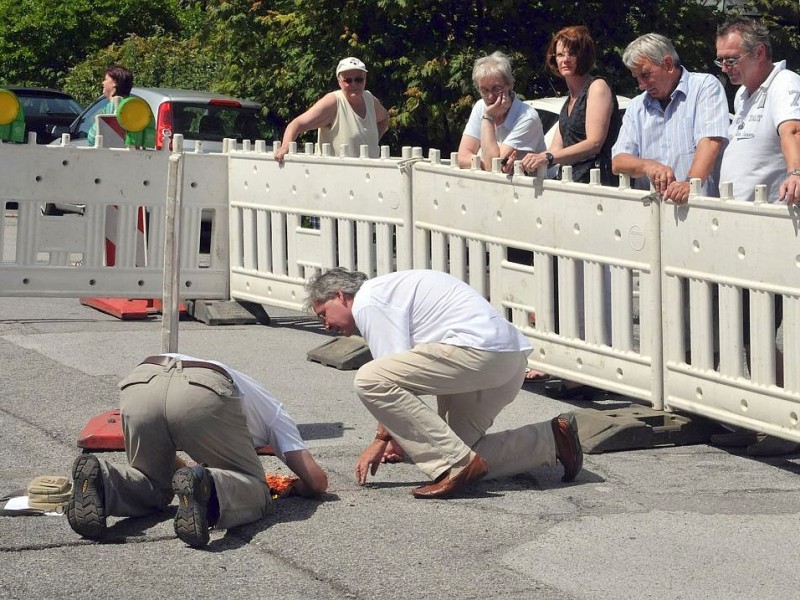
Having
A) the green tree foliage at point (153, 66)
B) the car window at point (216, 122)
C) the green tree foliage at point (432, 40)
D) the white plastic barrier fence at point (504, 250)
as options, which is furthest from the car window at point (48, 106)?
the white plastic barrier fence at point (504, 250)

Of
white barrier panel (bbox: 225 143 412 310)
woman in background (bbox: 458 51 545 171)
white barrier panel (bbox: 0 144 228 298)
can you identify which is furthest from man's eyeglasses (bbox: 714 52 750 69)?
white barrier panel (bbox: 0 144 228 298)

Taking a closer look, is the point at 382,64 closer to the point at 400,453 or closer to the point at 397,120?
the point at 397,120

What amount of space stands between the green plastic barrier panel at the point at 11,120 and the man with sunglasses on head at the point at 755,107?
497cm

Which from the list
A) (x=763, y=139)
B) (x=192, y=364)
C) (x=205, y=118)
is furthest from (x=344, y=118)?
(x=205, y=118)

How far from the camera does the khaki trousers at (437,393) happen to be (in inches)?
A: 239

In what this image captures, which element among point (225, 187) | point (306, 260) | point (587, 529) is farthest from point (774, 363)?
point (225, 187)

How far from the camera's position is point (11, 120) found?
33.1 feet

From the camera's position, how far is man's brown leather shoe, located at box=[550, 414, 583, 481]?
634 cm

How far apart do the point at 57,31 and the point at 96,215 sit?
76.3 ft

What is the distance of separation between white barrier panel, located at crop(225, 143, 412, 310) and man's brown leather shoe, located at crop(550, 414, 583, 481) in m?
2.97

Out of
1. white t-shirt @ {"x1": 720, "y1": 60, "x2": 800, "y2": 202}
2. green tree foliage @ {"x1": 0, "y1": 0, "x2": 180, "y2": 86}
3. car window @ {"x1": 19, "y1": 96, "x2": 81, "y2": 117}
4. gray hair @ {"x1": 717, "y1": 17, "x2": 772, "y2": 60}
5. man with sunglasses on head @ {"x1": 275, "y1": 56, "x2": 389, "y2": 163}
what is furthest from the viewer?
green tree foliage @ {"x1": 0, "y1": 0, "x2": 180, "y2": 86}

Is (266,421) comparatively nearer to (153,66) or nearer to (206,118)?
(206,118)

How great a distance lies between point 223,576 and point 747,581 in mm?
1741

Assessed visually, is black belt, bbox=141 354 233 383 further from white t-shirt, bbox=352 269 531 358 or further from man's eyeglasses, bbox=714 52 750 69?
man's eyeglasses, bbox=714 52 750 69
